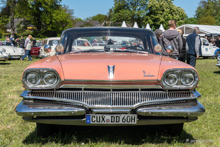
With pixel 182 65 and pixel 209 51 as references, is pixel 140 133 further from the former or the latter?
pixel 209 51

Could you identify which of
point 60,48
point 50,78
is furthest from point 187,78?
point 60,48

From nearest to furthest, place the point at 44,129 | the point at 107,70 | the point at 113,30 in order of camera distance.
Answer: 1. the point at 107,70
2. the point at 44,129
3. the point at 113,30

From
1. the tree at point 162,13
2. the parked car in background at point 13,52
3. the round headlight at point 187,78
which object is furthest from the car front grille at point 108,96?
the tree at point 162,13

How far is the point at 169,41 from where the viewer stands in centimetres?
703

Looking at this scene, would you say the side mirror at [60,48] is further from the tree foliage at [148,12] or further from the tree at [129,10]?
the tree at [129,10]

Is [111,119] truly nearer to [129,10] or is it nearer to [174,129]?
[174,129]

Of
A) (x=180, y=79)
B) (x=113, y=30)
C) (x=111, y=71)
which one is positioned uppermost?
(x=113, y=30)

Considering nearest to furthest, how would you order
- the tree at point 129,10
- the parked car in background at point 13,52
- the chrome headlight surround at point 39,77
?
the chrome headlight surround at point 39,77, the parked car in background at point 13,52, the tree at point 129,10

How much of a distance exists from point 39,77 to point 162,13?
63.1 metres

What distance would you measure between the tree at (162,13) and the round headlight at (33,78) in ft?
201

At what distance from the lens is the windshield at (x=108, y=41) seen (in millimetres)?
4426

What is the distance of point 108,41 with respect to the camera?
448 cm

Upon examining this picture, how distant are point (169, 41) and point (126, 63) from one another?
13.3 ft

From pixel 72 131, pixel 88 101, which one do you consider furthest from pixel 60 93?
pixel 72 131
